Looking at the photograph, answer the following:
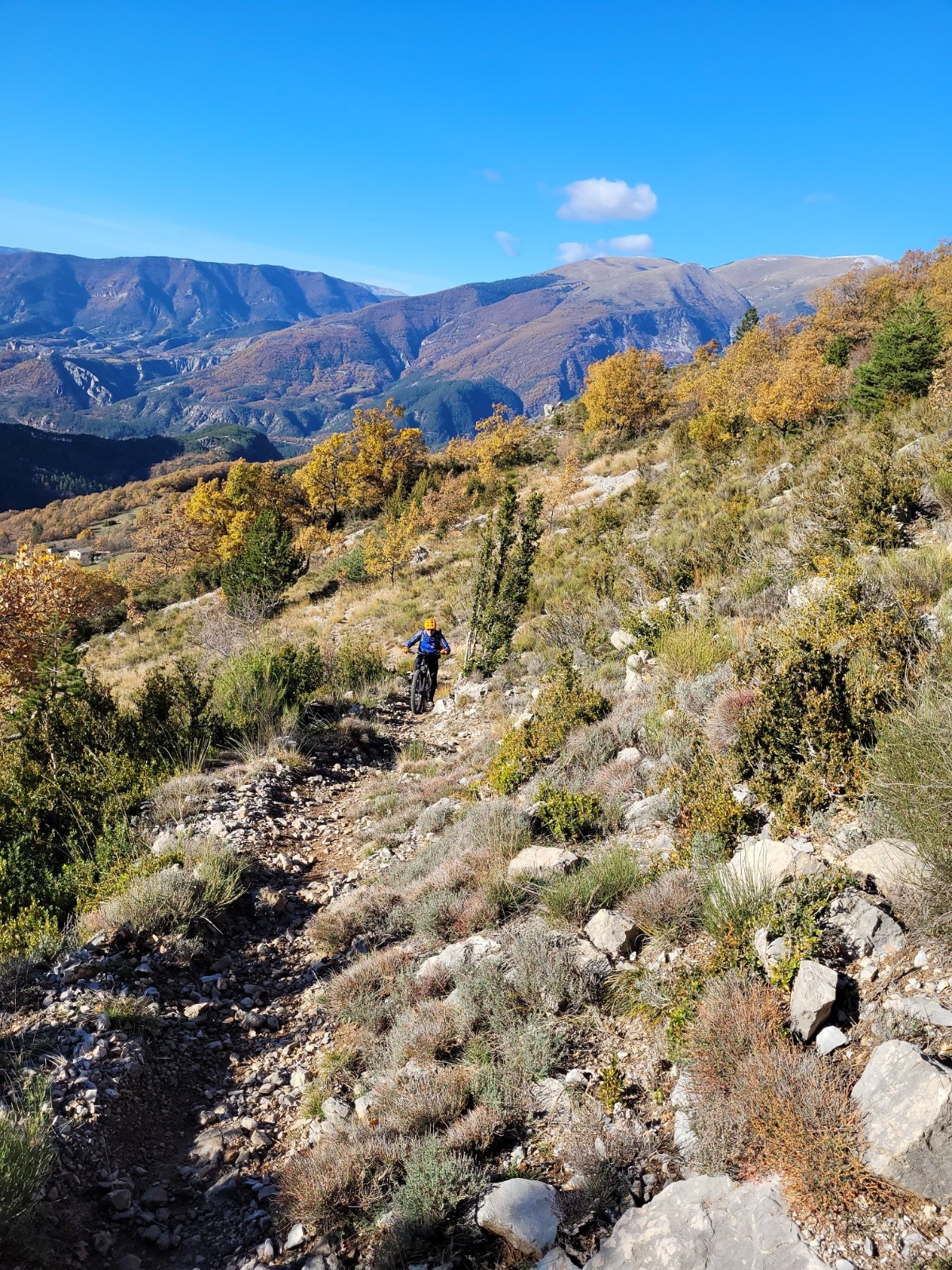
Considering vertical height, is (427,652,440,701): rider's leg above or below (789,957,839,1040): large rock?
below

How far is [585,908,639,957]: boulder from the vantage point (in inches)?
150

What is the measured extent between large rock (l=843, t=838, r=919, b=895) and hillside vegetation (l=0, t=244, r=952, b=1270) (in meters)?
0.02

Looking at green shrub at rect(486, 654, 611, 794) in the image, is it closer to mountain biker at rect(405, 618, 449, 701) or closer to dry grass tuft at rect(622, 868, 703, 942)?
dry grass tuft at rect(622, 868, 703, 942)

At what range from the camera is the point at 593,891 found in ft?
13.9

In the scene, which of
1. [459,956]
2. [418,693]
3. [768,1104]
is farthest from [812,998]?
[418,693]

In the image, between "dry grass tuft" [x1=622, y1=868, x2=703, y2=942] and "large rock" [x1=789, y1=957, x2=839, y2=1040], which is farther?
"dry grass tuft" [x1=622, y1=868, x2=703, y2=942]

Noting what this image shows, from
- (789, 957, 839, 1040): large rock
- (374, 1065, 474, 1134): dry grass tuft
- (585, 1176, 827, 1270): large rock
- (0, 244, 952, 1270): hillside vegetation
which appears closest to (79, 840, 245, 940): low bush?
(0, 244, 952, 1270): hillside vegetation

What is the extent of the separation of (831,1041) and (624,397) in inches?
1508

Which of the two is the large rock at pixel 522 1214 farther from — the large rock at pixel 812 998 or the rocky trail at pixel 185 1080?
the large rock at pixel 812 998

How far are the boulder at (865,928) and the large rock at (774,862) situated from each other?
0.27 meters

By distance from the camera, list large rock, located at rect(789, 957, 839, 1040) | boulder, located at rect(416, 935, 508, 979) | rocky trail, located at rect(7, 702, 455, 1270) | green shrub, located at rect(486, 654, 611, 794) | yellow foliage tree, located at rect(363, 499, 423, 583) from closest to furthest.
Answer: large rock, located at rect(789, 957, 839, 1040) < rocky trail, located at rect(7, 702, 455, 1270) < boulder, located at rect(416, 935, 508, 979) < green shrub, located at rect(486, 654, 611, 794) < yellow foliage tree, located at rect(363, 499, 423, 583)

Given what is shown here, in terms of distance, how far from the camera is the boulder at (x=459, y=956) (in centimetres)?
422

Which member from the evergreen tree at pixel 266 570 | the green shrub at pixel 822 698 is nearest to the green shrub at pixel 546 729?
the green shrub at pixel 822 698

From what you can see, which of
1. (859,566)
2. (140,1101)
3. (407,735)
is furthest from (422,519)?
(140,1101)
